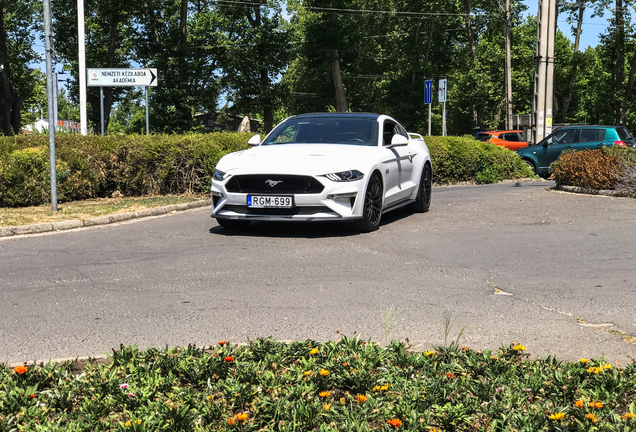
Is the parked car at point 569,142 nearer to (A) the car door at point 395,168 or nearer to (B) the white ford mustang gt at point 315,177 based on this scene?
(A) the car door at point 395,168

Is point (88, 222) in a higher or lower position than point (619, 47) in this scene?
lower

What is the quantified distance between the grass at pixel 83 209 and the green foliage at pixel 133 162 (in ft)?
1.30

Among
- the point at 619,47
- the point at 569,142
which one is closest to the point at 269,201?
the point at 569,142

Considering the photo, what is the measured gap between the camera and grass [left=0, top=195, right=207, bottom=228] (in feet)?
34.2

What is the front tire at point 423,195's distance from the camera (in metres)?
11.6

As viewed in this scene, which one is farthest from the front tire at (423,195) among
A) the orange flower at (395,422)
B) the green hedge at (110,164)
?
the orange flower at (395,422)

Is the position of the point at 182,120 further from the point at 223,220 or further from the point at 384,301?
the point at 384,301

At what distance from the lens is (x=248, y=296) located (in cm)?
597

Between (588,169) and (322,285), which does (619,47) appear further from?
(322,285)

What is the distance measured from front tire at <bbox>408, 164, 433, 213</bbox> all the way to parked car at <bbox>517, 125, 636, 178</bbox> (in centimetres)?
1017

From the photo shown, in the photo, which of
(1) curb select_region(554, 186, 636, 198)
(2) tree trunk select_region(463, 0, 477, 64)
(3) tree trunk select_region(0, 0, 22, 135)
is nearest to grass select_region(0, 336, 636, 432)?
(1) curb select_region(554, 186, 636, 198)

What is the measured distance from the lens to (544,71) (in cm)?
2359

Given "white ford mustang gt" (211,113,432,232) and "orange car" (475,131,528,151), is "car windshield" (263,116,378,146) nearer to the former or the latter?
"white ford mustang gt" (211,113,432,232)

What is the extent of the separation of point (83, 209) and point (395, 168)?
5.02 metres
